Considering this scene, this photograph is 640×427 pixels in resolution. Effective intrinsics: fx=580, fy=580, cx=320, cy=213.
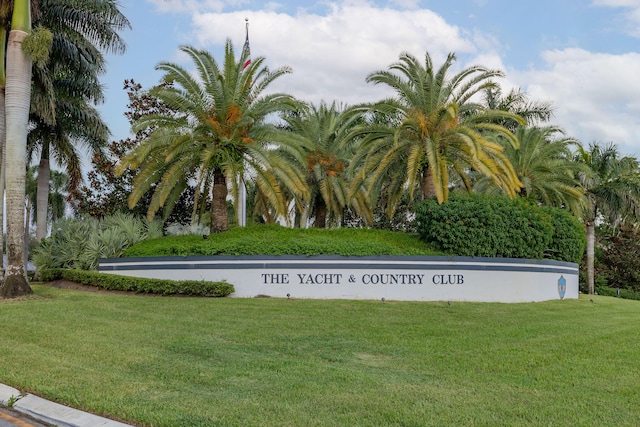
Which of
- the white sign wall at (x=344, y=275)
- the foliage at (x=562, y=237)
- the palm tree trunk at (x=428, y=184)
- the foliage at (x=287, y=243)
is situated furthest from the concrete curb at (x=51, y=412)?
the foliage at (x=562, y=237)

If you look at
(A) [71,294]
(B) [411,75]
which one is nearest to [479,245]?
(B) [411,75]

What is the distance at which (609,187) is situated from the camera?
3100 centimetres

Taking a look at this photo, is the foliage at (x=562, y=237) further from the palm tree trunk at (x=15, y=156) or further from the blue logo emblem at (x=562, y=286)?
the palm tree trunk at (x=15, y=156)

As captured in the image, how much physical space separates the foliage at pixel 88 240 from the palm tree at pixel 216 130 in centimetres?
143

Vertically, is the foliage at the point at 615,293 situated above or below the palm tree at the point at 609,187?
below

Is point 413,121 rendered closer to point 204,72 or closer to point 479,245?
point 479,245

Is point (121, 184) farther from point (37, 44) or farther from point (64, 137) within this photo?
point (37, 44)

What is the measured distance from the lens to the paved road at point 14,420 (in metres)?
5.45

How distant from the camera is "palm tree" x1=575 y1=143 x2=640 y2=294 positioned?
1208 inches

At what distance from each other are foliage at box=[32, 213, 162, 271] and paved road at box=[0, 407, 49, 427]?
14.3 m

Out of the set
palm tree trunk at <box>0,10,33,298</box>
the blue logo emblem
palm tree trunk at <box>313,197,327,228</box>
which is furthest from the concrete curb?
palm tree trunk at <box>313,197,327,228</box>

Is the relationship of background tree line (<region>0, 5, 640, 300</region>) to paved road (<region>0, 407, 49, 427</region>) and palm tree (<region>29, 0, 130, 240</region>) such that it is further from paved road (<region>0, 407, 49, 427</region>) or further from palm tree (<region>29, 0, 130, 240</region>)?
paved road (<region>0, 407, 49, 427</region>)

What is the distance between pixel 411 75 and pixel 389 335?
1163cm

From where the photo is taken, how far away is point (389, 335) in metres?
10.8
